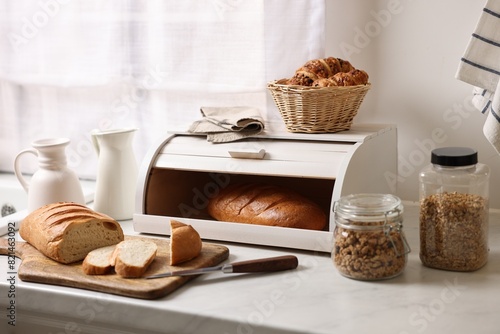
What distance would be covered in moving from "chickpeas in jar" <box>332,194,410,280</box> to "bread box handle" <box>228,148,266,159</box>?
25 centimetres

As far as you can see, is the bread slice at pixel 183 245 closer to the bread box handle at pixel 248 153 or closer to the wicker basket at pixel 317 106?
the bread box handle at pixel 248 153

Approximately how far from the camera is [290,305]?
3.46 feet

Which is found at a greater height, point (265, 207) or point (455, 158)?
point (455, 158)

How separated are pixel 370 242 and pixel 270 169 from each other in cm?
29

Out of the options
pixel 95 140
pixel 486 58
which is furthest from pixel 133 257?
pixel 486 58

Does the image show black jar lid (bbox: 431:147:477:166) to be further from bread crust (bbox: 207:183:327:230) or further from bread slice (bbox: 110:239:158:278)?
bread slice (bbox: 110:239:158:278)

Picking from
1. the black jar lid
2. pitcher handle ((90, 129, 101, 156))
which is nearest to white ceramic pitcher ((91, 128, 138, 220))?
pitcher handle ((90, 129, 101, 156))

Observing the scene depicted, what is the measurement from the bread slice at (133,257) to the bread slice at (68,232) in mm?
68

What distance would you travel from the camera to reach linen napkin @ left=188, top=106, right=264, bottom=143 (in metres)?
1.43

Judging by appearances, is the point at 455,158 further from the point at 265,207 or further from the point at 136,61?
the point at 136,61

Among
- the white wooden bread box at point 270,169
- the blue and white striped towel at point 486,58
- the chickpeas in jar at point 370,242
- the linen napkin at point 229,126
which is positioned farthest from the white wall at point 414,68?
the chickpeas in jar at point 370,242

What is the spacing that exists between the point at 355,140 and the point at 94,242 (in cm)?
55

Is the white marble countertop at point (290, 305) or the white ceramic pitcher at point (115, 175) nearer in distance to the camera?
the white marble countertop at point (290, 305)

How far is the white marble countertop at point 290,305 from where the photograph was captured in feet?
3.23
